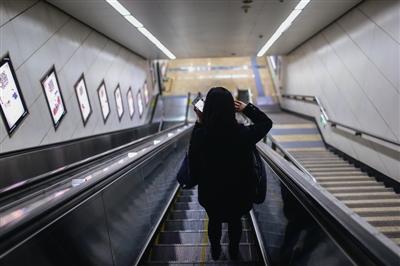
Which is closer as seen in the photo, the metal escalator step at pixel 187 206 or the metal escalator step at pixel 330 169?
the metal escalator step at pixel 187 206

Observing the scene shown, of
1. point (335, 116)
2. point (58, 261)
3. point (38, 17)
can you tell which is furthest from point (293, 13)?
point (58, 261)

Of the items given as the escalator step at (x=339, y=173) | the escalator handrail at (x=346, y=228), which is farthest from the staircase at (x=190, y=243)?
the escalator step at (x=339, y=173)

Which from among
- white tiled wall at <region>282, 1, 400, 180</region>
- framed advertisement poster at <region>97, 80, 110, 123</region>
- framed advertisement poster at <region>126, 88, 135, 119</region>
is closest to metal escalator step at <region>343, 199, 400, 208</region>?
white tiled wall at <region>282, 1, 400, 180</region>

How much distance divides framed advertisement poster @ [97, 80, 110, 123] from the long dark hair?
22.5ft

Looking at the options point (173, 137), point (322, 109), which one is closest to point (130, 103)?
point (322, 109)

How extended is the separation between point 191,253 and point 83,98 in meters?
5.65

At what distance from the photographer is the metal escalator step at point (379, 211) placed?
3.61m

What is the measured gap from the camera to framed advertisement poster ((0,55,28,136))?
4180mm

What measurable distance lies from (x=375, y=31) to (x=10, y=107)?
6821mm

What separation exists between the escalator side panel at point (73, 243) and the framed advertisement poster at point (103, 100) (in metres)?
6.88

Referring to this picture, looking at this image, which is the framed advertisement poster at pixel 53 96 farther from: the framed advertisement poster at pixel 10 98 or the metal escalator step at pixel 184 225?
the metal escalator step at pixel 184 225

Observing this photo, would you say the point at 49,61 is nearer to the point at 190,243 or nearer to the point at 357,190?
the point at 190,243

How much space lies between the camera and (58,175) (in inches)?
99.9

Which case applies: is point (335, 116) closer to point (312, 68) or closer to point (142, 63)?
point (312, 68)
